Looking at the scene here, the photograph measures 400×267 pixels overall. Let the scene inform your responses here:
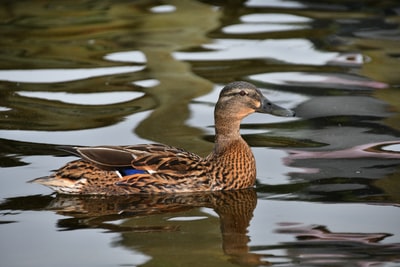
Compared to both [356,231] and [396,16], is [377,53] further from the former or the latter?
[356,231]

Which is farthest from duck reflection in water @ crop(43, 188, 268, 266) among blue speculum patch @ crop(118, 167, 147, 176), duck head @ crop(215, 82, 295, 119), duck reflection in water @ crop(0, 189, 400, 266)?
duck head @ crop(215, 82, 295, 119)

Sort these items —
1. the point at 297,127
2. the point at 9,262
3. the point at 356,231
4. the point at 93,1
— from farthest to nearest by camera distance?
the point at 93,1
the point at 297,127
the point at 356,231
the point at 9,262

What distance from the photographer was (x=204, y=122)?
11.4 m

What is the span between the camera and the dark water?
777 cm

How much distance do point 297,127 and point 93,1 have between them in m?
7.86

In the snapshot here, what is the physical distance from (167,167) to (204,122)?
2.29m

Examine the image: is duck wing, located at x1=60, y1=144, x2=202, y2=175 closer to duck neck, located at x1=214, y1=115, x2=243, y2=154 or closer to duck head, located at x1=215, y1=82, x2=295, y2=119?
duck neck, located at x1=214, y1=115, x2=243, y2=154

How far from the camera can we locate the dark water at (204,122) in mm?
7773

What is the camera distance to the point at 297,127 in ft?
36.1

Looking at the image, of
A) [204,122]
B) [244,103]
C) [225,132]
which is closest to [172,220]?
[225,132]

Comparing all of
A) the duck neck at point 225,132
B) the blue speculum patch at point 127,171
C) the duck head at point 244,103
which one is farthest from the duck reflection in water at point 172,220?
the duck head at point 244,103

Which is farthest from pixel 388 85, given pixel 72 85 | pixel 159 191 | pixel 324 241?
pixel 324 241

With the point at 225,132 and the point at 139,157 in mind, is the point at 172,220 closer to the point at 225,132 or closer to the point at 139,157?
the point at 139,157

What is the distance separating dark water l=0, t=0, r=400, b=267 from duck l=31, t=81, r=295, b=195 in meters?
0.12
